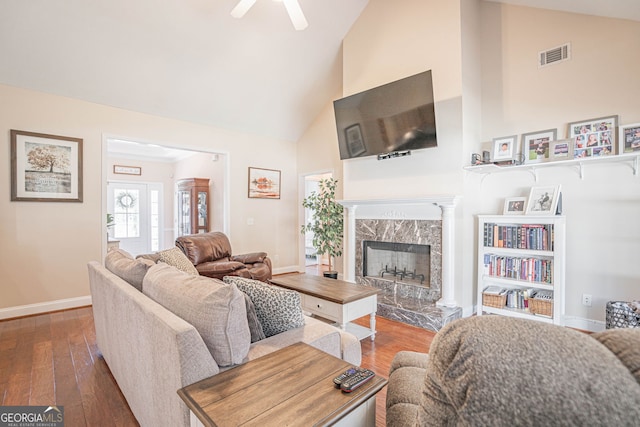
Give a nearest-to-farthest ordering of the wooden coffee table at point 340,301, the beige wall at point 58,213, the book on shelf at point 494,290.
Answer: the wooden coffee table at point 340,301, the book on shelf at point 494,290, the beige wall at point 58,213

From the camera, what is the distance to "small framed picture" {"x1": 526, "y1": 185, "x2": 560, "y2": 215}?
297 centimetres

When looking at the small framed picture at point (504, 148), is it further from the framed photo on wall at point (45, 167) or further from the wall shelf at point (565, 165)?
the framed photo on wall at point (45, 167)

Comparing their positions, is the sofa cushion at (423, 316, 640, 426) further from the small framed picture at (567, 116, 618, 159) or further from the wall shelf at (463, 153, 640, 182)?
the small framed picture at (567, 116, 618, 159)

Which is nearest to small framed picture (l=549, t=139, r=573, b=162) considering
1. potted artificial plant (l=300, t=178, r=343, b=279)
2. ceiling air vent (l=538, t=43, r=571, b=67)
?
ceiling air vent (l=538, t=43, r=571, b=67)

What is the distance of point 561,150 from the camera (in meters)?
2.98

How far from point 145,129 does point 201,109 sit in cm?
86

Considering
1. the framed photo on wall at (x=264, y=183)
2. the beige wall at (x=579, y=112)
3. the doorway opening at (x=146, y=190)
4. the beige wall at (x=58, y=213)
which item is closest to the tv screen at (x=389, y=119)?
the beige wall at (x=579, y=112)

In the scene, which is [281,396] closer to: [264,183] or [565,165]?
[565,165]

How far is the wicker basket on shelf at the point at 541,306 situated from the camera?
2.90m

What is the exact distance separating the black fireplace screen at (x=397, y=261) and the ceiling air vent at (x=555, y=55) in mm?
2338

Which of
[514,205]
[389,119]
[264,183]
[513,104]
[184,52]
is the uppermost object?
[184,52]

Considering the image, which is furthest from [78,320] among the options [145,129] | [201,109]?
[201,109]

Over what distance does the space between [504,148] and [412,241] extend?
1.47 meters

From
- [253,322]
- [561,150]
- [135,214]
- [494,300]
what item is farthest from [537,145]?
[135,214]
